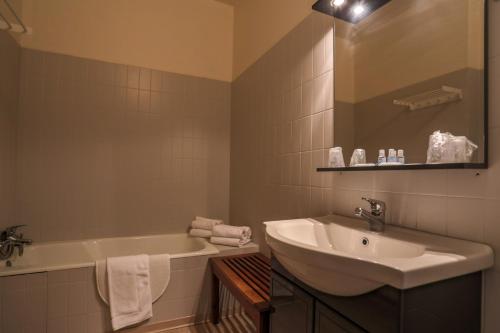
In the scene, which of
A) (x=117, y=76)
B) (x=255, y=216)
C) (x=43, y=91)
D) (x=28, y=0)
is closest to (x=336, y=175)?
(x=255, y=216)

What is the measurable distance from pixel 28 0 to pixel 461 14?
2.96 metres

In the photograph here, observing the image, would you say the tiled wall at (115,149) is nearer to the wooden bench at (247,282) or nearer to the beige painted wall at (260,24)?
the beige painted wall at (260,24)

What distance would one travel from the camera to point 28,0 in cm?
209

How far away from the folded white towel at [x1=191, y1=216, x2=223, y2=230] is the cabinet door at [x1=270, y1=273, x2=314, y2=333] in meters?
1.39

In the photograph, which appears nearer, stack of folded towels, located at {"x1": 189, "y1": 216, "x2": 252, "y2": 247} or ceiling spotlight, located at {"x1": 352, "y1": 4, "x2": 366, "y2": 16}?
ceiling spotlight, located at {"x1": 352, "y1": 4, "x2": 366, "y2": 16}

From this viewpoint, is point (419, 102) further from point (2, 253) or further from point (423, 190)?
point (2, 253)

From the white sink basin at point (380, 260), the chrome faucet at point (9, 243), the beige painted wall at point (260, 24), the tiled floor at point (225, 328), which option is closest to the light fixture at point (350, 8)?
the beige painted wall at point (260, 24)

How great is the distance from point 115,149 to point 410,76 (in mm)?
2336

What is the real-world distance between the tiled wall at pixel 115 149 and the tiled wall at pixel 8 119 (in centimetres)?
6

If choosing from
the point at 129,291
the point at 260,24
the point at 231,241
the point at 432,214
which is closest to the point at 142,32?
the point at 260,24

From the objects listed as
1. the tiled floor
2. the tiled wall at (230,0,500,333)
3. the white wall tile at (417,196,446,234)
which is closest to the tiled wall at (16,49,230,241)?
the tiled wall at (230,0,500,333)

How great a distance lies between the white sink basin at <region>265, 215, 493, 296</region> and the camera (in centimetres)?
60

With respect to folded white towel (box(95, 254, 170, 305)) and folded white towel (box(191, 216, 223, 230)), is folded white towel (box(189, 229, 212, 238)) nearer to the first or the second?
folded white towel (box(191, 216, 223, 230))

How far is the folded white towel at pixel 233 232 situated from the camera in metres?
2.14
